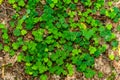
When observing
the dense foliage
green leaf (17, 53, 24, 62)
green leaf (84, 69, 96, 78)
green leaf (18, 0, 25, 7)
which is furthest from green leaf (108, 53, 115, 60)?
green leaf (18, 0, 25, 7)

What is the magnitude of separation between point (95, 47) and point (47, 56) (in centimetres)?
67

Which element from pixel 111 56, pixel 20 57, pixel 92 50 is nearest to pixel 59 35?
pixel 92 50

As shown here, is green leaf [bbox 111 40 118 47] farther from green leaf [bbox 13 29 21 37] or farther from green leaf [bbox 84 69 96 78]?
green leaf [bbox 13 29 21 37]

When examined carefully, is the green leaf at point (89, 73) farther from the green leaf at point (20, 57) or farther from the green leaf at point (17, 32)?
the green leaf at point (17, 32)

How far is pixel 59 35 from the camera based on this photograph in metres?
4.14

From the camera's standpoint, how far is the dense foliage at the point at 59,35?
406 cm

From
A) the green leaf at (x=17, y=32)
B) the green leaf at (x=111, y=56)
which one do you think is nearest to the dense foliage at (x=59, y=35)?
the green leaf at (x=17, y=32)

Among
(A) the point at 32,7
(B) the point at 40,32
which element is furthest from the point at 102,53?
(A) the point at 32,7

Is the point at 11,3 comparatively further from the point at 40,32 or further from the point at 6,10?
the point at 40,32

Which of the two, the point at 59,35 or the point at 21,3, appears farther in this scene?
the point at 21,3

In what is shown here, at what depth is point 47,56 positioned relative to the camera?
407 cm

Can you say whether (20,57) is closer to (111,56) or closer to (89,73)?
(89,73)

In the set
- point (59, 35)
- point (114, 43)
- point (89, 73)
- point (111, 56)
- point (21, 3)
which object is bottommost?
point (89, 73)

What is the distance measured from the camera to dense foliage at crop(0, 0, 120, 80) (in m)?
4.06
